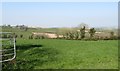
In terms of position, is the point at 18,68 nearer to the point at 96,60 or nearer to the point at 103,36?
the point at 96,60

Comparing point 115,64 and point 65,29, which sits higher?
point 65,29

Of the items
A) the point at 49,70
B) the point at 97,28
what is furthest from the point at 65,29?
the point at 49,70

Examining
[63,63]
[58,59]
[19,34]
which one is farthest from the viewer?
[19,34]

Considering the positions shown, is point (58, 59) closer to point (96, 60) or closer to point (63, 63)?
point (63, 63)

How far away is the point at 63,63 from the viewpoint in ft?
37.4

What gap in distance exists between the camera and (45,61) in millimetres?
11680

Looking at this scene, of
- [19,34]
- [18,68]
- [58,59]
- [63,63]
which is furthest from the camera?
[19,34]

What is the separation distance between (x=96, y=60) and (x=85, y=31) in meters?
13.8

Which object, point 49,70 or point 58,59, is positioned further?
point 58,59

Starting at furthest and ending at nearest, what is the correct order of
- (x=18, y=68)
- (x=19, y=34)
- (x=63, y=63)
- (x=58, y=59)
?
(x=19, y=34) < (x=58, y=59) < (x=63, y=63) < (x=18, y=68)

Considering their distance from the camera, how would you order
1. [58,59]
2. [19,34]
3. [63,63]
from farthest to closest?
[19,34], [58,59], [63,63]

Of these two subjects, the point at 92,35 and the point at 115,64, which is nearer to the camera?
the point at 115,64

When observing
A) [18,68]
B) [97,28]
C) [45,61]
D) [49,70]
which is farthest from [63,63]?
[97,28]

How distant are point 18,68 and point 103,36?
1704 cm
